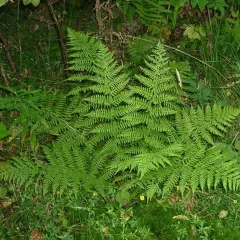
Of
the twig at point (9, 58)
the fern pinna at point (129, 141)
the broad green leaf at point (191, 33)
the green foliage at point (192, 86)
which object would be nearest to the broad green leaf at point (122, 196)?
the fern pinna at point (129, 141)

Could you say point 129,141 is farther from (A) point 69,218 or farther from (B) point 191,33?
(B) point 191,33

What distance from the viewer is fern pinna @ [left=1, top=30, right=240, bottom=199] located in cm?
342

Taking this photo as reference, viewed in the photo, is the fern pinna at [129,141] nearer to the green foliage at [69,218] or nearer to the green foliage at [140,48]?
the green foliage at [69,218]

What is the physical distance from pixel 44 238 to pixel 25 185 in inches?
18.4

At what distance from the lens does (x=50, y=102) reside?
12.4 ft

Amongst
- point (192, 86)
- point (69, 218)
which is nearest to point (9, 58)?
point (69, 218)

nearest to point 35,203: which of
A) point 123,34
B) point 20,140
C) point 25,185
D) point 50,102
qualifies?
point 25,185

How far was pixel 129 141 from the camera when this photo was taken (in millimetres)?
3494

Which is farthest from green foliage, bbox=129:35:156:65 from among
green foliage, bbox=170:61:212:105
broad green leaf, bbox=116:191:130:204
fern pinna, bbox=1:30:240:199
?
broad green leaf, bbox=116:191:130:204

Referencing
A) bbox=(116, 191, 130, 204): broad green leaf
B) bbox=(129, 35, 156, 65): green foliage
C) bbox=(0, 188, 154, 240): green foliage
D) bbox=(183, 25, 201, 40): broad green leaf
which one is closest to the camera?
bbox=(0, 188, 154, 240): green foliage

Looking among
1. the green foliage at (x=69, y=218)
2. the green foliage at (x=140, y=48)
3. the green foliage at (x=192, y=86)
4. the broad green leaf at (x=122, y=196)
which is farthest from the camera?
the green foliage at (x=140, y=48)

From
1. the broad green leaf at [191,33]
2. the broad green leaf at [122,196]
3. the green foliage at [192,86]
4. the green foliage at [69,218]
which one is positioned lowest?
the green foliage at [69,218]

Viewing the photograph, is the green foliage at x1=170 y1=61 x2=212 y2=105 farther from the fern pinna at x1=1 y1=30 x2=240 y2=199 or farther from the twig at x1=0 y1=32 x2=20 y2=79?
the twig at x1=0 y1=32 x2=20 y2=79

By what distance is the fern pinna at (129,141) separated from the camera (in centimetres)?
342
